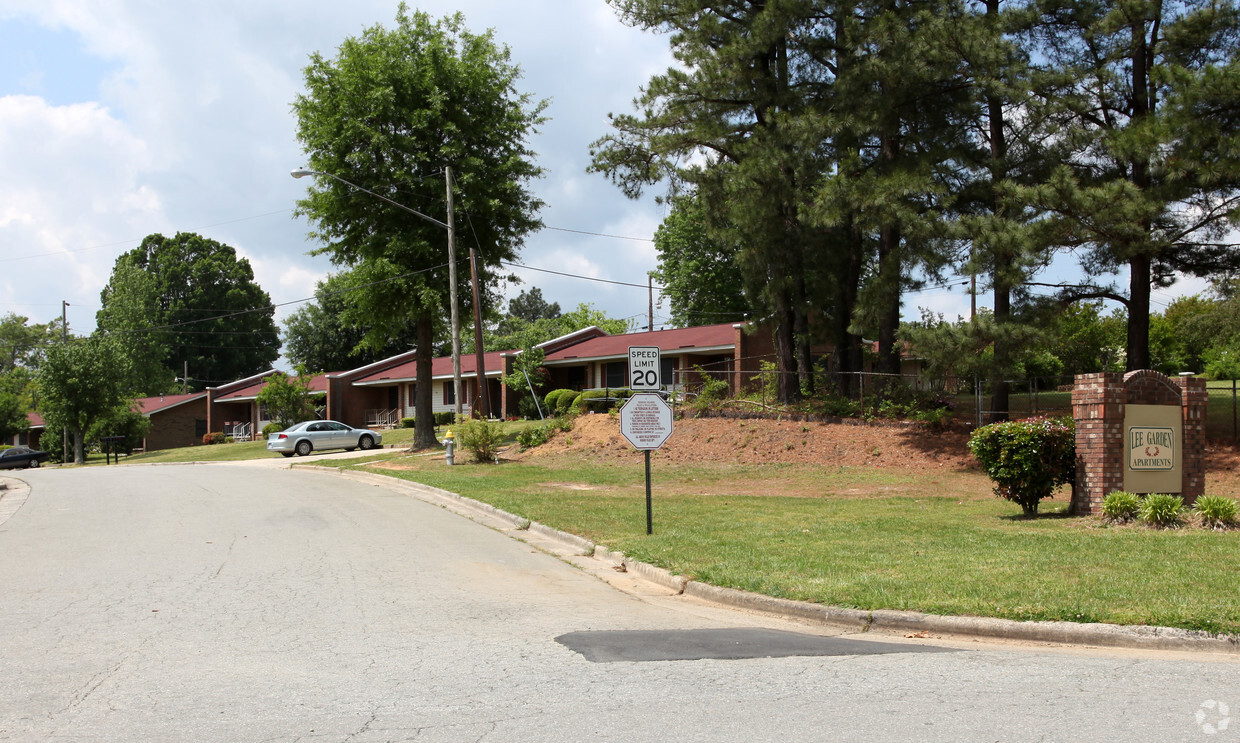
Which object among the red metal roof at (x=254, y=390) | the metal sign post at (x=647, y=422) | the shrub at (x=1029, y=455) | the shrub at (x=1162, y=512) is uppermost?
the red metal roof at (x=254, y=390)

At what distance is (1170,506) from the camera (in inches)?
463

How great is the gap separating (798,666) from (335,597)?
15.4ft

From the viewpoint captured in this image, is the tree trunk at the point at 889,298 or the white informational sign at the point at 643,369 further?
the tree trunk at the point at 889,298

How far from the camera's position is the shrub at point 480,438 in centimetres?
2594

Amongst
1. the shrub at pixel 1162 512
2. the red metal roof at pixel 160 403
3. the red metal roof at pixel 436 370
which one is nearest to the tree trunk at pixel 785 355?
the shrub at pixel 1162 512

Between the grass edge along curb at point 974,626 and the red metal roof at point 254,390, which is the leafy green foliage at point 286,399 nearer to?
the red metal roof at point 254,390

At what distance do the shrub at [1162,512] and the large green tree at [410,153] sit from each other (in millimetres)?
22941

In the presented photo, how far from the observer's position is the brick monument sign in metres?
12.9

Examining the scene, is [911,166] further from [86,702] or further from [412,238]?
[86,702]

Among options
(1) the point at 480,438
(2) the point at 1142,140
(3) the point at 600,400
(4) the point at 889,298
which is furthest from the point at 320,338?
(2) the point at 1142,140

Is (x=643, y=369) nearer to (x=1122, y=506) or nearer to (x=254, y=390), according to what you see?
(x=1122, y=506)

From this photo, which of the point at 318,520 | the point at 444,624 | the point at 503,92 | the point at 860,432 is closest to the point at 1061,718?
the point at 444,624

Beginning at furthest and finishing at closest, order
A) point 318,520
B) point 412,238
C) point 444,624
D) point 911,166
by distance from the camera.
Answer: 1. point 412,238
2. point 911,166
3. point 318,520
4. point 444,624

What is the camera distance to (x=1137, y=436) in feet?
42.8
